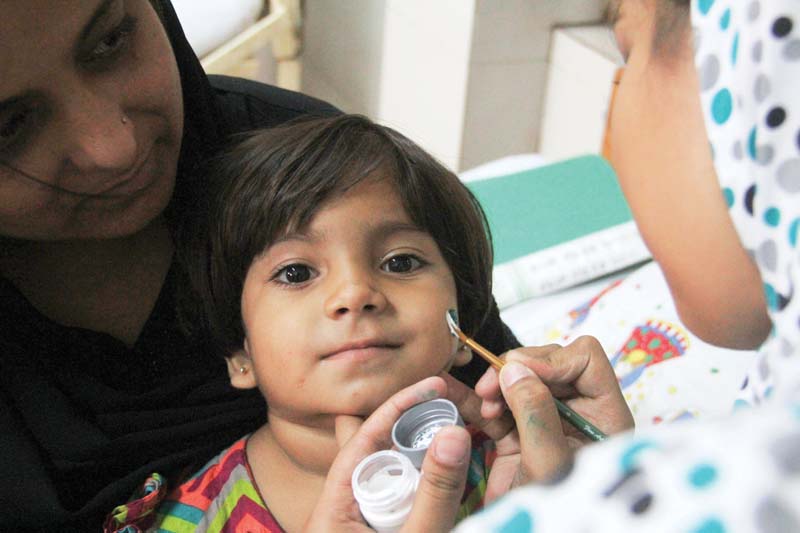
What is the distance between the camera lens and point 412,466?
0.75m

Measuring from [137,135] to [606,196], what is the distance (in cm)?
133

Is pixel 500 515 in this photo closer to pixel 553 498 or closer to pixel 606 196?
pixel 553 498

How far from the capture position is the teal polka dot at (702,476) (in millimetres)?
323

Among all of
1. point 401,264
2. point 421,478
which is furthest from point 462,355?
point 421,478

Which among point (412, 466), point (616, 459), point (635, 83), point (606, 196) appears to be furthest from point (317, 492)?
point (606, 196)

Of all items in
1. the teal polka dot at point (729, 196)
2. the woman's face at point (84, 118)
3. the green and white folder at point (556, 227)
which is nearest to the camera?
the teal polka dot at point (729, 196)

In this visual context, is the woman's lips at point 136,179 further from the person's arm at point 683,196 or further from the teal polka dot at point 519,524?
the teal polka dot at point 519,524

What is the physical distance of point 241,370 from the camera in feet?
3.48

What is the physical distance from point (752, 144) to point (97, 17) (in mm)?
623

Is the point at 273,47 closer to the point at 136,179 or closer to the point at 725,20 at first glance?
the point at 136,179

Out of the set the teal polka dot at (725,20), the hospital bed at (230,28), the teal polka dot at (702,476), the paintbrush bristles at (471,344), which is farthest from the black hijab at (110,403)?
the hospital bed at (230,28)

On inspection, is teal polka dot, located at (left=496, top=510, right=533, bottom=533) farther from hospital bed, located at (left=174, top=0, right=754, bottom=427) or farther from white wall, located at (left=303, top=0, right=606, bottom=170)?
white wall, located at (left=303, top=0, right=606, bottom=170)

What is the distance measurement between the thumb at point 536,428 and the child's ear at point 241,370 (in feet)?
1.32

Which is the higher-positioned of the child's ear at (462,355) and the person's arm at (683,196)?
the person's arm at (683,196)
